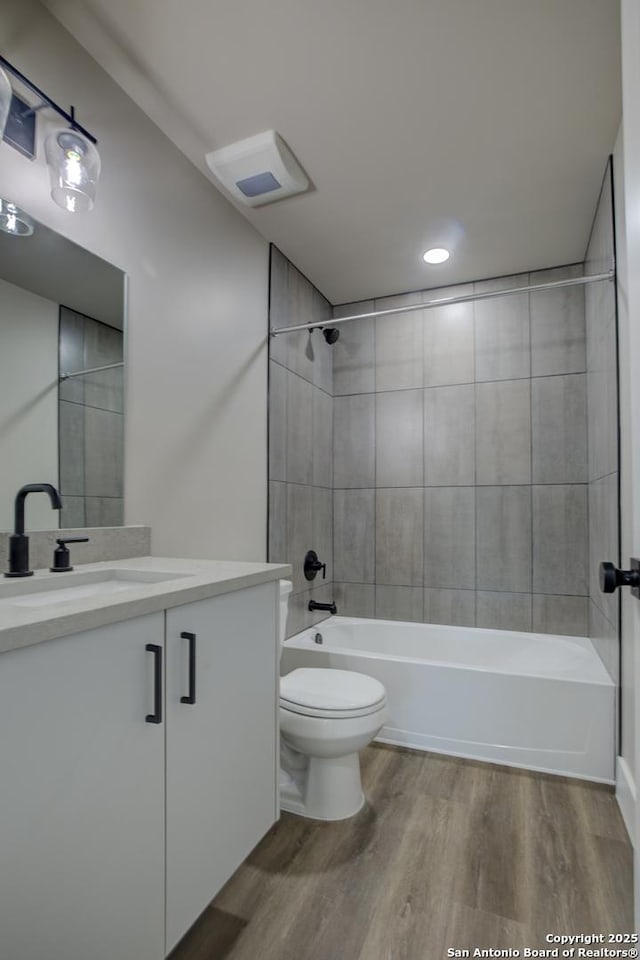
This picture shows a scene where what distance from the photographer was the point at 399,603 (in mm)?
3234

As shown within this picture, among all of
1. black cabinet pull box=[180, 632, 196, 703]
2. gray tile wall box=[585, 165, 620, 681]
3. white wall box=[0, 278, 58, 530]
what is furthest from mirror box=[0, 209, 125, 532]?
gray tile wall box=[585, 165, 620, 681]

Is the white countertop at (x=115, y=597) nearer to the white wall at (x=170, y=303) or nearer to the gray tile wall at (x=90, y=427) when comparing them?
the gray tile wall at (x=90, y=427)

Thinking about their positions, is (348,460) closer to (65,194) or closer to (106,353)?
(106,353)

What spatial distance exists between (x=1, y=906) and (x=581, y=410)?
3.10m

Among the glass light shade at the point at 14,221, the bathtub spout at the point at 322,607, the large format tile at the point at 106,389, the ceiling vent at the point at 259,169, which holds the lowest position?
the bathtub spout at the point at 322,607

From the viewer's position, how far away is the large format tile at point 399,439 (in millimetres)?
3236

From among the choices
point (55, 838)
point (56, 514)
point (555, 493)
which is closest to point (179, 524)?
point (56, 514)

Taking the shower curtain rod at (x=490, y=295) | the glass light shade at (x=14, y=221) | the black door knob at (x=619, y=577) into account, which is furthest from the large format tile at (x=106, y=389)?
the black door knob at (x=619, y=577)

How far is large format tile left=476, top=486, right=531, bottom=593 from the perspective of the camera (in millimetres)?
2957

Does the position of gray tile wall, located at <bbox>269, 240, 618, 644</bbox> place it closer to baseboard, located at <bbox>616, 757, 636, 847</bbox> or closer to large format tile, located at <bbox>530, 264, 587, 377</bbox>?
large format tile, located at <bbox>530, 264, 587, 377</bbox>

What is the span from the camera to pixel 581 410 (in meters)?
2.88

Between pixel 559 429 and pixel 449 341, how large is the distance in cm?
86

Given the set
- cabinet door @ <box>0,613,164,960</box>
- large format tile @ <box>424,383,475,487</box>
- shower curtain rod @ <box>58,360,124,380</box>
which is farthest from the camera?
large format tile @ <box>424,383,475,487</box>

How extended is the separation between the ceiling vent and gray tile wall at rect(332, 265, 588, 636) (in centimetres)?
135
